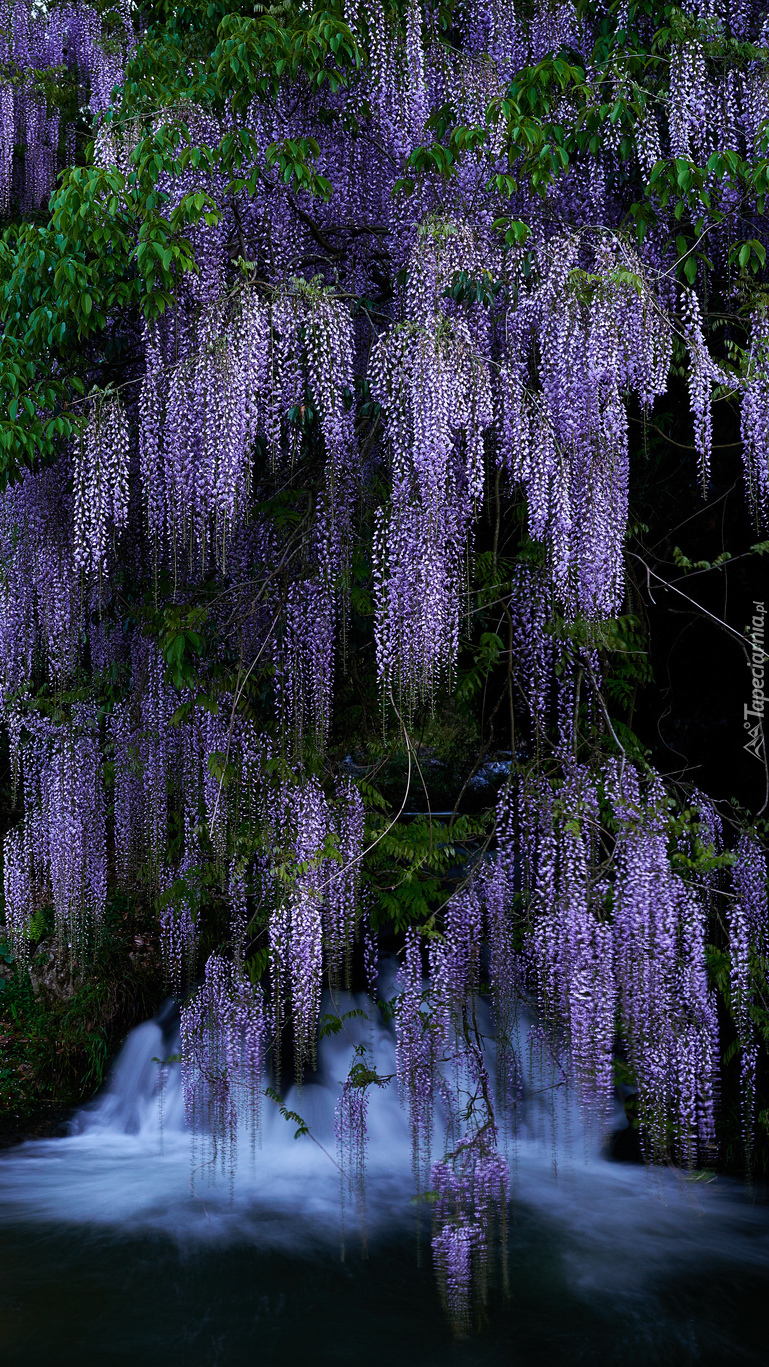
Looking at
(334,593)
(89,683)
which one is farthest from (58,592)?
(334,593)

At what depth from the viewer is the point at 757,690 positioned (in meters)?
5.01

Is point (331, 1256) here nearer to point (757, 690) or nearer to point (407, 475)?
point (757, 690)

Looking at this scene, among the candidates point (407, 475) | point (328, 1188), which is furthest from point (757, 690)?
point (328, 1188)

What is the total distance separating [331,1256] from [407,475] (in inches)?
128

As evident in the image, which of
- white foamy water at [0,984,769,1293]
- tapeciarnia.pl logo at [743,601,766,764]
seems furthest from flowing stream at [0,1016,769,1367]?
tapeciarnia.pl logo at [743,601,766,764]

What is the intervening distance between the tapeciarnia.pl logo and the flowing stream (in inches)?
73.6

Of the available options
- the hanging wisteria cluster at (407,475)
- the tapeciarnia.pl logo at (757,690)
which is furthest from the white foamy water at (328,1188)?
the tapeciarnia.pl logo at (757,690)

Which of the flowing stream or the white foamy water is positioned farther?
the white foamy water

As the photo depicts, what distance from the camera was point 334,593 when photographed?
4828 mm

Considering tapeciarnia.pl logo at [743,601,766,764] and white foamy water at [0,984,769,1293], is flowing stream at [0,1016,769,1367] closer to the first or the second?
white foamy water at [0,984,769,1293]

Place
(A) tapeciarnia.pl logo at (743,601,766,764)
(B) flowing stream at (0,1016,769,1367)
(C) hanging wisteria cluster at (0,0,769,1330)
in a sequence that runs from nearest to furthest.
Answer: (B) flowing stream at (0,1016,769,1367)
(C) hanging wisteria cluster at (0,0,769,1330)
(A) tapeciarnia.pl logo at (743,601,766,764)

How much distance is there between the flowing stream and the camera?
3.84 metres

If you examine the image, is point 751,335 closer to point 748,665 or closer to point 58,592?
point 748,665

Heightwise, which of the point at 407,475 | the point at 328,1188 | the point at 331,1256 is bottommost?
the point at 331,1256
